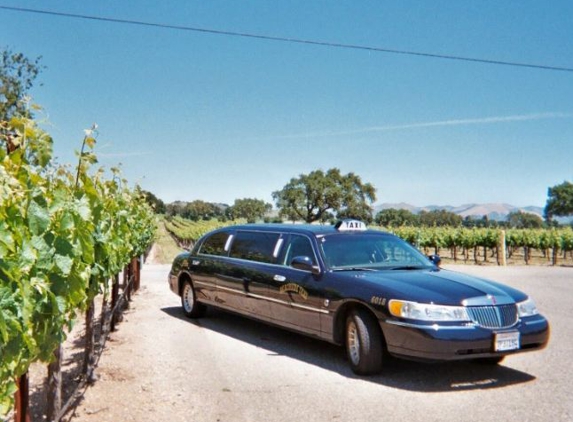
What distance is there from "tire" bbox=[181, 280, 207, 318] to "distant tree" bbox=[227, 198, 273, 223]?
138558 millimetres

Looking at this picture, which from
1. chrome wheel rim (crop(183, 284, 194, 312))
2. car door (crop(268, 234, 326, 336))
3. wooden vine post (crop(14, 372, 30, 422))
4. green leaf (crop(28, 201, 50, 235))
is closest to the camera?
green leaf (crop(28, 201, 50, 235))

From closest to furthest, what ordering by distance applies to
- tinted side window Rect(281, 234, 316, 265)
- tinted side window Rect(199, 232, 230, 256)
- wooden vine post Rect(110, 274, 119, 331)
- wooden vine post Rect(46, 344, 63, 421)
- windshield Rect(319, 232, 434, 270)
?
wooden vine post Rect(46, 344, 63, 421), windshield Rect(319, 232, 434, 270), tinted side window Rect(281, 234, 316, 265), wooden vine post Rect(110, 274, 119, 331), tinted side window Rect(199, 232, 230, 256)

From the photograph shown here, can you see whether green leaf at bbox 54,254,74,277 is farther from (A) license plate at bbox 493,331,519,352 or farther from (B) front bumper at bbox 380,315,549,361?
(A) license plate at bbox 493,331,519,352

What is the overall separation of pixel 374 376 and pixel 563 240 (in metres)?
36.4

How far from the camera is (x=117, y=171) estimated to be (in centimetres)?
812

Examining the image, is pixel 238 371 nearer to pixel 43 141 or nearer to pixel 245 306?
pixel 245 306

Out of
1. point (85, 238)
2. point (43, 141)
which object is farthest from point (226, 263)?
point (43, 141)

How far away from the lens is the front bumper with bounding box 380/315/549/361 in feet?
18.5

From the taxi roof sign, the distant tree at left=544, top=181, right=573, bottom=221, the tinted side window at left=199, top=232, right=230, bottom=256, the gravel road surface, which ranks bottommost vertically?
the gravel road surface

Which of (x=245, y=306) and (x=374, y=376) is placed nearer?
(x=374, y=376)

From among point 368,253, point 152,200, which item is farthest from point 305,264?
point 152,200

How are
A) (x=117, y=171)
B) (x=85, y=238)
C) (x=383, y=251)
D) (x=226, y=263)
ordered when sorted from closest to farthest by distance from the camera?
1. (x=85, y=238)
2. (x=383, y=251)
3. (x=117, y=171)
4. (x=226, y=263)

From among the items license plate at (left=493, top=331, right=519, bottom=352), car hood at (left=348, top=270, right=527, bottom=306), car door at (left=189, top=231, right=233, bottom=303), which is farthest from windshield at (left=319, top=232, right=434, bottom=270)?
car door at (left=189, top=231, right=233, bottom=303)

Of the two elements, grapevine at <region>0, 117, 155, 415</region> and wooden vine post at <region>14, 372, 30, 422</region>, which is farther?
wooden vine post at <region>14, 372, 30, 422</region>
